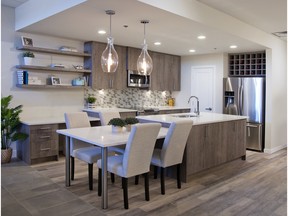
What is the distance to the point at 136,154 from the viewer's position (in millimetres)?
2922

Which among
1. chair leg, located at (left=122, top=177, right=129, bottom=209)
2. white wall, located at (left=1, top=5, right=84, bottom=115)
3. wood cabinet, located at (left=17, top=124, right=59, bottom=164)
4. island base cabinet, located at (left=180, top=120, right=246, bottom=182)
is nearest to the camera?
chair leg, located at (left=122, top=177, right=129, bottom=209)

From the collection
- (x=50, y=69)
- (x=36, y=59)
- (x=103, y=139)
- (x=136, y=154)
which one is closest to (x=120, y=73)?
(x=50, y=69)

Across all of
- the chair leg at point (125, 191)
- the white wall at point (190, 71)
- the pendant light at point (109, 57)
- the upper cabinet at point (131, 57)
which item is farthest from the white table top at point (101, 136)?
the white wall at point (190, 71)

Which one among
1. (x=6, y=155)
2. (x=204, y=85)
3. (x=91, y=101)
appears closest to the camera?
(x=6, y=155)

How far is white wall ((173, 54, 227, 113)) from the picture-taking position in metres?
7.01

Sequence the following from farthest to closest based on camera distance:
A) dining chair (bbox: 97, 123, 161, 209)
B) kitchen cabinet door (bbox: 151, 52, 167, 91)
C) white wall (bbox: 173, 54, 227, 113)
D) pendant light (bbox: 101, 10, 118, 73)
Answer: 1. kitchen cabinet door (bbox: 151, 52, 167, 91)
2. white wall (bbox: 173, 54, 227, 113)
3. pendant light (bbox: 101, 10, 118, 73)
4. dining chair (bbox: 97, 123, 161, 209)

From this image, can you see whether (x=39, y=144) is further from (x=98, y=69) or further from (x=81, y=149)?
(x=98, y=69)

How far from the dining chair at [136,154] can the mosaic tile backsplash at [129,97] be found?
3.35 m

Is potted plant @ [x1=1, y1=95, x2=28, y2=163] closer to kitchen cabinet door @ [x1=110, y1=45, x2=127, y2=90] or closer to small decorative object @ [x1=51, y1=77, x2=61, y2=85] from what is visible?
small decorative object @ [x1=51, y1=77, x2=61, y2=85]

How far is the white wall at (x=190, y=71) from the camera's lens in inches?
276

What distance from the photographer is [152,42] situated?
18.9 feet

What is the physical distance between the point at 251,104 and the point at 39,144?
183 inches

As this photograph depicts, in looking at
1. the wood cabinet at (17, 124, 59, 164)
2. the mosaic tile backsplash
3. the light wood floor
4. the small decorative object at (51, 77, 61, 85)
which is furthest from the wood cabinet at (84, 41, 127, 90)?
the light wood floor

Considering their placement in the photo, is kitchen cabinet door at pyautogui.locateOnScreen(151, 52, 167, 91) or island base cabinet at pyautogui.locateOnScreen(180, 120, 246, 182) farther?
kitchen cabinet door at pyautogui.locateOnScreen(151, 52, 167, 91)
